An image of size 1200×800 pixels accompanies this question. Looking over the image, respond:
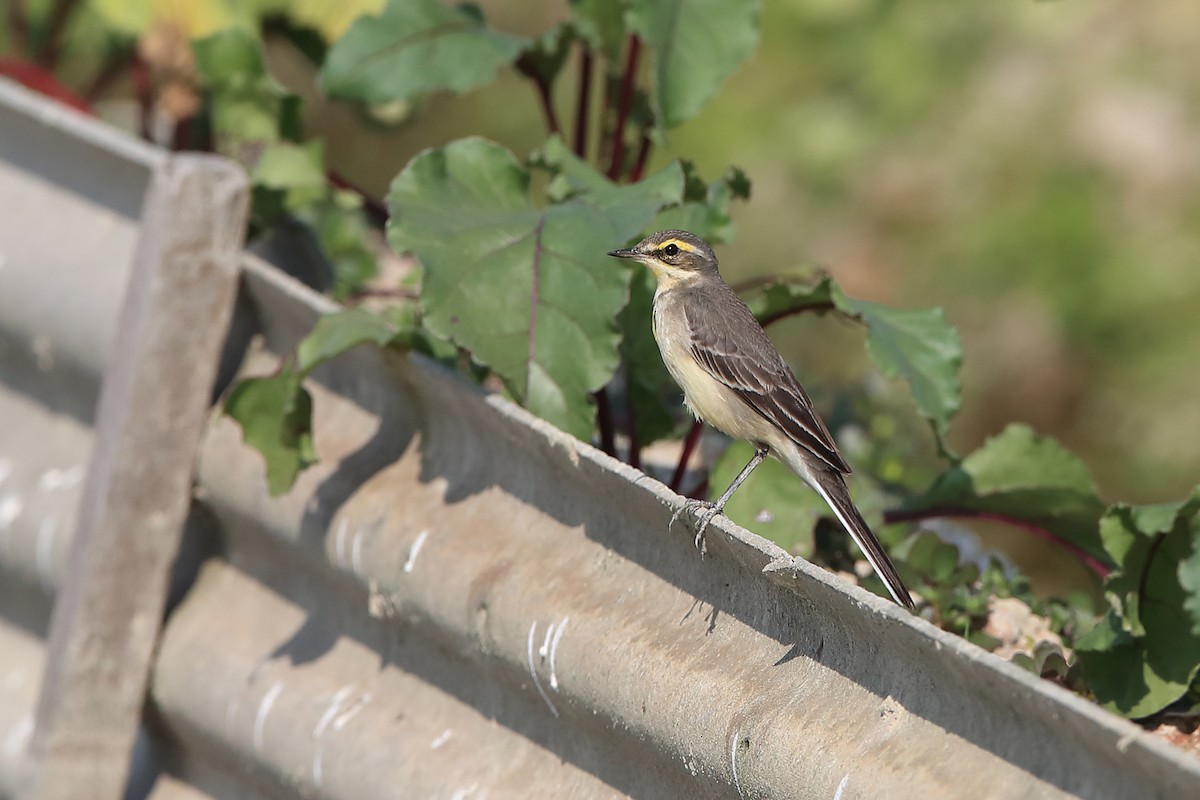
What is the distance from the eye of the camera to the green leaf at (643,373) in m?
5.25

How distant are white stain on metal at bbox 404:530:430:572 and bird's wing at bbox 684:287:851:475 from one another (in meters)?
1.35

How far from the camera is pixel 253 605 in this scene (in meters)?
4.65

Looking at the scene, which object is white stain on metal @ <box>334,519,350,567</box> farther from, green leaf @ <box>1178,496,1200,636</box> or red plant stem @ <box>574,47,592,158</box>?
red plant stem @ <box>574,47,592,158</box>

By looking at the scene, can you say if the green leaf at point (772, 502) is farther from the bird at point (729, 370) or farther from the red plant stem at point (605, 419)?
the red plant stem at point (605, 419)

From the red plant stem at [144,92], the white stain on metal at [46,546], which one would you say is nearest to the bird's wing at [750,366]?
the white stain on metal at [46,546]

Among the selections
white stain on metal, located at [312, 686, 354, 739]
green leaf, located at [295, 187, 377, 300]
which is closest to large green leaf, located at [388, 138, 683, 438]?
white stain on metal, located at [312, 686, 354, 739]

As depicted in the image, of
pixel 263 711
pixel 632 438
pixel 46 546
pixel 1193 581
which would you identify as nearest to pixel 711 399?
pixel 632 438

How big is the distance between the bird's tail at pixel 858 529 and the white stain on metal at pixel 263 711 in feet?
5.46

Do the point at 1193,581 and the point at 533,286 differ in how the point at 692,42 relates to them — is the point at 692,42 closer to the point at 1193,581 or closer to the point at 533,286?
the point at 533,286

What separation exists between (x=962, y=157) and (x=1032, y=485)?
16.6ft

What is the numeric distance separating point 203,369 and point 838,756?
8.45 ft

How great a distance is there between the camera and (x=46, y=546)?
5102mm

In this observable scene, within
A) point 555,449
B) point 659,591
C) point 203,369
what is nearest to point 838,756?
point 659,591

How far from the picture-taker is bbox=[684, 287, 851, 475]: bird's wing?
16.4 ft
